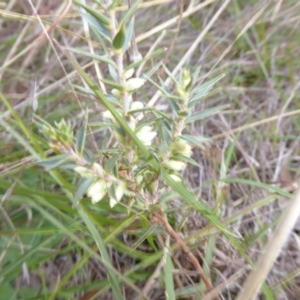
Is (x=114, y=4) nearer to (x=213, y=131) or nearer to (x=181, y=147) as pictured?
(x=181, y=147)

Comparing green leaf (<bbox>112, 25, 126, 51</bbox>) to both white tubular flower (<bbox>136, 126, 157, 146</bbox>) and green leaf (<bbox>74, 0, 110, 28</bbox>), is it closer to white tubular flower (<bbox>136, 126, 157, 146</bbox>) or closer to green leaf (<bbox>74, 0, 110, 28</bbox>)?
green leaf (<bbox>74, 0, 110, 28</bbox>)

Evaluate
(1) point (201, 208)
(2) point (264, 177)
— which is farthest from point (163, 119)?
(2) point (264, 177)

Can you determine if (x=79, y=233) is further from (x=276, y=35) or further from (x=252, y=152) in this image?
(x=276, y=35)

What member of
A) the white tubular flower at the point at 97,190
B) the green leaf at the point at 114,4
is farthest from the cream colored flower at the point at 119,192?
the green leaf at the point at 114,4

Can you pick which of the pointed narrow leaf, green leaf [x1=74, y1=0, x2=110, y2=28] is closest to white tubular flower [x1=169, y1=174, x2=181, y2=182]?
the pointed narrow leaf

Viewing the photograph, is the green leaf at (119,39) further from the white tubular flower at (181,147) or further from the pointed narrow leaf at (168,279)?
the pointed narrow leaf at (168,279)
